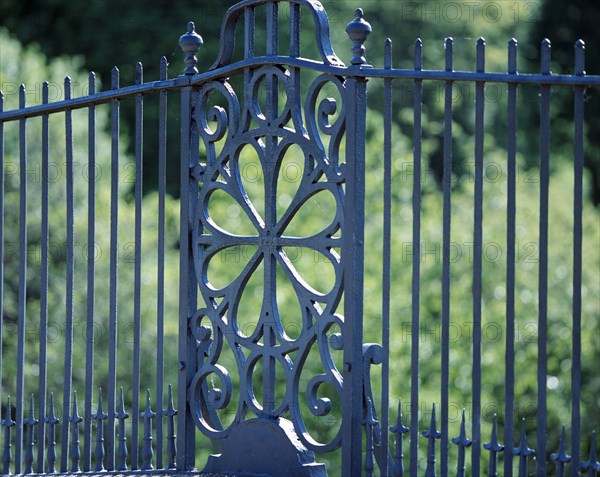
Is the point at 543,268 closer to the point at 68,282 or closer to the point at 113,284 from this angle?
the point at 113,284

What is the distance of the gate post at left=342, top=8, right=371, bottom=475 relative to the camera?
3.80 meters

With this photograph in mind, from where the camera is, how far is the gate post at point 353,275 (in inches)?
150

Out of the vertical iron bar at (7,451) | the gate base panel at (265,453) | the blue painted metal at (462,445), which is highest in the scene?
the blue painted metal at (462,445)

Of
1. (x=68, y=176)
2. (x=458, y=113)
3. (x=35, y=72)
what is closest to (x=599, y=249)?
Answer: (x=35, y=72)

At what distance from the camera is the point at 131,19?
798 inches

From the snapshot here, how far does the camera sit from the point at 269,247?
415cm

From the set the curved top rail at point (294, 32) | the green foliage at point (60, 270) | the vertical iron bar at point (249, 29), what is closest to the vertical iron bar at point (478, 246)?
the curved top rail at point (294, 32)

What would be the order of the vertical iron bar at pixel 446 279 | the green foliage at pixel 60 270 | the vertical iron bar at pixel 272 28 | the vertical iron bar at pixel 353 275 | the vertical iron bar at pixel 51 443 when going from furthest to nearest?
1. the green foliage at pixel 60 270
2. the vertical iron bar at pixel 51 443
3. the vertical iron bar at pixel 272 28
4. the vertical iron bar at pixel 353 275
5. the vertical iron bar at pixel 446 279

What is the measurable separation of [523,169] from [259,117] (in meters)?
15.2

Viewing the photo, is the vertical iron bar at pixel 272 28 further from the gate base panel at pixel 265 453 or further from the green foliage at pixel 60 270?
the green foliage at pixel 60 270

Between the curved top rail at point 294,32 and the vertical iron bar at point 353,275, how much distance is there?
0.62 feet

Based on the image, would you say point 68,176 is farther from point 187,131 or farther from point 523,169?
point 523,169

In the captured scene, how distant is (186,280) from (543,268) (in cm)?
162

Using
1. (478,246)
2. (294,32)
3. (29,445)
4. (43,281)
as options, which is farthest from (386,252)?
(29,445)
